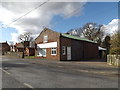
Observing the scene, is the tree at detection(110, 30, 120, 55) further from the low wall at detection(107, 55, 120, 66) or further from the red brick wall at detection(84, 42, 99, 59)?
the red brick wall at detection(84, 42, 99, 59)

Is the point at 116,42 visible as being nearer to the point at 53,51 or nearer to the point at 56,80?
the point at 56,80

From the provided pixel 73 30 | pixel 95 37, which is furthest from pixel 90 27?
pixel 73 30

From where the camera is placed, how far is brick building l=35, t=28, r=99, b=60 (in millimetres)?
28564

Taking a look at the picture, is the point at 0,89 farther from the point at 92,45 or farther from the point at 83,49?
the point at 92,45

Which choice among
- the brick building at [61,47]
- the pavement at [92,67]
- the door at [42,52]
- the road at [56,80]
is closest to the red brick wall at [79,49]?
the brick building at [61,47]

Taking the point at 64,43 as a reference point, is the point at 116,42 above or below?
below

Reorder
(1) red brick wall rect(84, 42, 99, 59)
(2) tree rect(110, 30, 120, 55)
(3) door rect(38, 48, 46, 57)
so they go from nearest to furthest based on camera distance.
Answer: (2) tree rect(110, 30, 120, 55) → (3) door rect(38, 48, 46, 57) → (1) red brick wall rect(84, 42, 99, 59)

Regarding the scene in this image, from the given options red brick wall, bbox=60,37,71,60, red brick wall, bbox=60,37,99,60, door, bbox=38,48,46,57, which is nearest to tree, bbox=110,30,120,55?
red brick wall, bbox=60,37,71,60

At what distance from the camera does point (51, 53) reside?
1208 inches

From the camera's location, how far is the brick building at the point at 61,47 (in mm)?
28564

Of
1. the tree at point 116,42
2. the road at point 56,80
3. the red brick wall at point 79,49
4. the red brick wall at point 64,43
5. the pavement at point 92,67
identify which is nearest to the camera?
the road at point 56,80

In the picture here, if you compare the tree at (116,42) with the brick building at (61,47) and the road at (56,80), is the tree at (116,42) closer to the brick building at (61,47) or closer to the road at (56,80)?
the road at (56,80)

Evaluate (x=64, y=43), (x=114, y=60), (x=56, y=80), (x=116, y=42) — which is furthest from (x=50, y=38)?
(x=56, y=80)

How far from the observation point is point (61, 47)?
92.8ft
